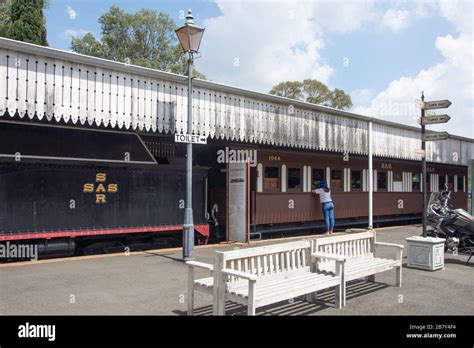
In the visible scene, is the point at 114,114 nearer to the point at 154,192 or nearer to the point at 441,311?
the point at 154,192

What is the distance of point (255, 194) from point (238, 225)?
4.55ft

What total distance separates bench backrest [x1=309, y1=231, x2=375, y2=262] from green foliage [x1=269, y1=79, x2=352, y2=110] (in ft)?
134

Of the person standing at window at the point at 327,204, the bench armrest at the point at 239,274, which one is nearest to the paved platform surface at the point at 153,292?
the bench armrest at the point at 239,274

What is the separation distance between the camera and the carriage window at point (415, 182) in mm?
20547

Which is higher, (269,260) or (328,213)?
(328,213)

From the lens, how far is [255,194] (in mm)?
13484

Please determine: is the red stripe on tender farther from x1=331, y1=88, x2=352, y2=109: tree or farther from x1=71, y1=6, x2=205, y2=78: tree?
x1=331, y1=88, x2=352, y2=109: tree

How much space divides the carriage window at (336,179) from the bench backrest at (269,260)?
34.1ft

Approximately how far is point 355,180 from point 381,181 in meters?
1.95

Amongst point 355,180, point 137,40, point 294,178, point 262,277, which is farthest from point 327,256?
point 137,40

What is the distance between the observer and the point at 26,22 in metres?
22.1

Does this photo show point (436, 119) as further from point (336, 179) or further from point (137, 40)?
point (137, 40)

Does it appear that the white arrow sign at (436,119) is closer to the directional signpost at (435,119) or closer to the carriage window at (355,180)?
the directional signpost at (435,119)
